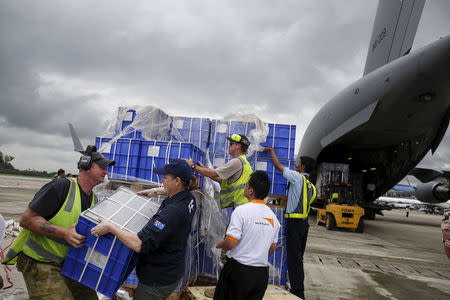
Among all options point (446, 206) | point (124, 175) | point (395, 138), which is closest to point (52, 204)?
point (124, 175)

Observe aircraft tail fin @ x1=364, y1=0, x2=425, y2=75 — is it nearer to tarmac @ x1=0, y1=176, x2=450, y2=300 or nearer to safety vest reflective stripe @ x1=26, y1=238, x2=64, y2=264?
tarmac @ x1=0, y1=176, x2=450, y2=300

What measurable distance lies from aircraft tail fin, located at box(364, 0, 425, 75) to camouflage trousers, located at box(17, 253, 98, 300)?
14.8 m

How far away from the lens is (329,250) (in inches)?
395

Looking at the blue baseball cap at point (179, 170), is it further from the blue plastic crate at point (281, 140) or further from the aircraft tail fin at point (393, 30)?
the aircraft tail fin at point (393, 30)

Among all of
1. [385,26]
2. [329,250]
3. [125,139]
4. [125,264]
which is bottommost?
[329,250]

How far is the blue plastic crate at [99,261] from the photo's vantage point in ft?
7.98

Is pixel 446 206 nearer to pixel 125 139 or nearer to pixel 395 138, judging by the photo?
pixel 395 138

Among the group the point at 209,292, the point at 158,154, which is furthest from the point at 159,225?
the point at 158,154

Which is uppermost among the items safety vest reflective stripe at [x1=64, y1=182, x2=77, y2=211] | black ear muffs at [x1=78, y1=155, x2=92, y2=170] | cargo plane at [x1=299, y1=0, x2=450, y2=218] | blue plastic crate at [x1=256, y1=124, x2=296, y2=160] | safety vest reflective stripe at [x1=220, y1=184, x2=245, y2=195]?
cargo plane at [x1=299, y1=0, x2=450, y2=218]

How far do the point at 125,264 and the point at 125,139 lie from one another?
3.06 metres

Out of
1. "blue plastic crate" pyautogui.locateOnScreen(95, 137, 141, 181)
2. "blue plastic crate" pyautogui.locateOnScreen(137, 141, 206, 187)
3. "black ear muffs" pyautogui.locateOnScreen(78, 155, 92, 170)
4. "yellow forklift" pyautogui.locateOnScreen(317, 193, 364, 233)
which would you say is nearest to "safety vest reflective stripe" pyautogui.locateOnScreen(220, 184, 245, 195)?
"blue plastic crate" pyautogui.locateOnScreen(137, 141, 206, 187)

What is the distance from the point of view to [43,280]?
2.55m

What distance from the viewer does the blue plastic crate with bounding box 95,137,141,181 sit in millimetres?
5001

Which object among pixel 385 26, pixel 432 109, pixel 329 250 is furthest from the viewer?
pixel 385 26
